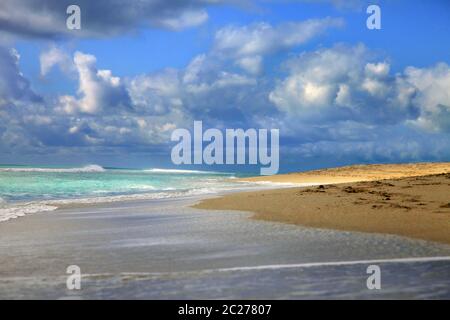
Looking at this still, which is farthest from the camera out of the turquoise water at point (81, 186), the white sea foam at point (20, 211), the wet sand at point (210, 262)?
the turquoise water at point (81, 186)

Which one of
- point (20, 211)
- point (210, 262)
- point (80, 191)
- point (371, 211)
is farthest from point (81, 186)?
point (210, 262)

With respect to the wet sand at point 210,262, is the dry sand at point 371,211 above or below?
above

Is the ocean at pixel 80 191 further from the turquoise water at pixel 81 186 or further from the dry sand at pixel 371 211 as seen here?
the dry sand at pixel 371 211

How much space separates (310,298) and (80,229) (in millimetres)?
9111

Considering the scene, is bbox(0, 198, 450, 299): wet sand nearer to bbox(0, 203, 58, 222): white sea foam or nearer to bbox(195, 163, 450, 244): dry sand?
bbox(195, 163, 450, 244): dry sand

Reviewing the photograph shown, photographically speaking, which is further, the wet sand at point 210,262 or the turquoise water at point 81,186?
the turquoise water at point 81,186

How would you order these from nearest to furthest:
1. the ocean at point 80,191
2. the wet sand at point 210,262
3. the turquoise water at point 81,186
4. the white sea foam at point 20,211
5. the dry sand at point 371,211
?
the wet sand at point 210,262 < the dry sand at point 371,211 < the white sea foam at point 20,211 < the ocean at point 80,191 < the turquoise water at point 81,186

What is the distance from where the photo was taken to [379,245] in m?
9.64

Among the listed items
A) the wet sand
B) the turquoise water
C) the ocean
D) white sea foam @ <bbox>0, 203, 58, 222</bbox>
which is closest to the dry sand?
the wet sand

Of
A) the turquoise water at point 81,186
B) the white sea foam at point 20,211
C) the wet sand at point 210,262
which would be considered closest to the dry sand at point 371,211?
the wet sand at point 210,262

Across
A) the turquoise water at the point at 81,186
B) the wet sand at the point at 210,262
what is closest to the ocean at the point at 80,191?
the turquoise water at the point at 81,186

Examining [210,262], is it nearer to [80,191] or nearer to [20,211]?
[20,211]

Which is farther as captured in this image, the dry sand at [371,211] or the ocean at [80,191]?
the ocean at [80,191]
